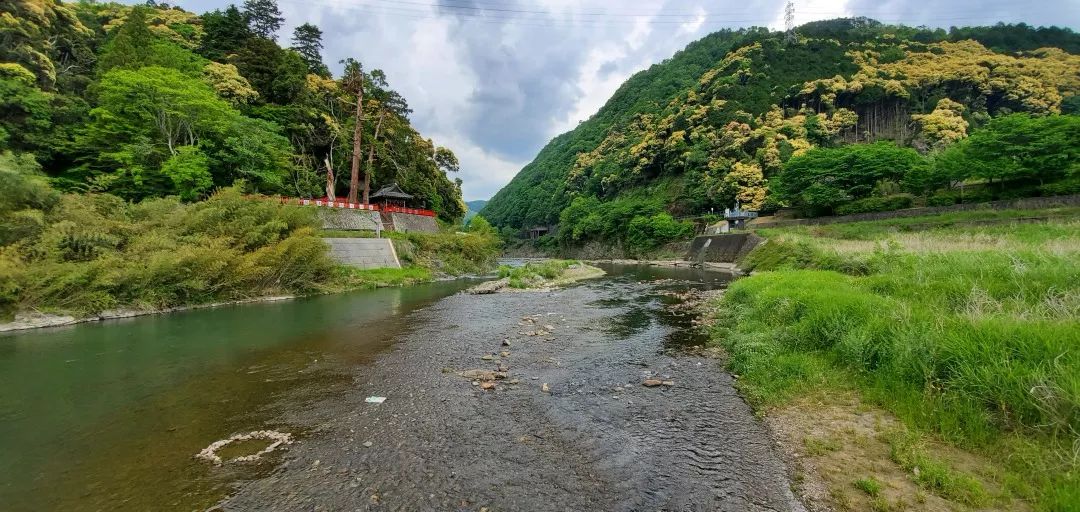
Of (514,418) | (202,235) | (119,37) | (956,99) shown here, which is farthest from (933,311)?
(956,99)

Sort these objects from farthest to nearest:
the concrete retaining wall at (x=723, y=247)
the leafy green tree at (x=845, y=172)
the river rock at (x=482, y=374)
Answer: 1. the leafy green tree at (x=845, y=172)
2. the concrete retaining wall at (x=723, y=247)
3. the river rock at (x=482, y=374)

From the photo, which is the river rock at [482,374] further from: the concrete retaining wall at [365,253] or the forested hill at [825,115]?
the forested hill at [825,115]

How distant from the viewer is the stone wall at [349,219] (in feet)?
97.1

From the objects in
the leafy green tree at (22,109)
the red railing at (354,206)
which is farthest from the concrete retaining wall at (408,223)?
the leafy green tree at (22,109)

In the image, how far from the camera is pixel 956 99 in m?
59.6

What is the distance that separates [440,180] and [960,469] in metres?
48.9

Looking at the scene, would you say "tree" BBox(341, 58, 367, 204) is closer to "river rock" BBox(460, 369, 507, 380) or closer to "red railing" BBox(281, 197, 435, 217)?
"red railing" BBox(281, 197, 435, 217)

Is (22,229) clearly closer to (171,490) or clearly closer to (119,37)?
(171,490)

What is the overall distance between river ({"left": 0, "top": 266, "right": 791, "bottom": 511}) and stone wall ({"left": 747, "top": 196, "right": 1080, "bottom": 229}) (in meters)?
33.5

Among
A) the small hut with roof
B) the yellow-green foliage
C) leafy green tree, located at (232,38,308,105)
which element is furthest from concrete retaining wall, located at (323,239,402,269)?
leafy green tree, located at (232,38,308,105)

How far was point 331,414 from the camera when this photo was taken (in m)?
6.65

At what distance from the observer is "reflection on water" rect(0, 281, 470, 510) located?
462 cm

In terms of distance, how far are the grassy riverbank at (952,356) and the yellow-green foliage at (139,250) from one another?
69.3ft

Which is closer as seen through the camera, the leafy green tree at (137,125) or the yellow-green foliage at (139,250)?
the yellow-green foliage at (139,250)
